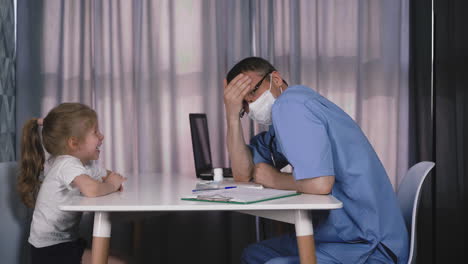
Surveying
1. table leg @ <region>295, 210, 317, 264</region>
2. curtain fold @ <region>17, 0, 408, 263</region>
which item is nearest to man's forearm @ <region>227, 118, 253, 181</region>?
table leg @ <region>295, 210, 317, 264</region>

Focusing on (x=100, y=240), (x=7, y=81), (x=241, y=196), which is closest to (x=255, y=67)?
(x=241, y=196)

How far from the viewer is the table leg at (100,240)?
126cm

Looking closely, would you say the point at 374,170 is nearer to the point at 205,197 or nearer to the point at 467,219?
the point at 205,197

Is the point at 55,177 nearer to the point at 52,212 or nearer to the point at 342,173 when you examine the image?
the point at 52,212

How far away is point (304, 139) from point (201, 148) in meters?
1.00

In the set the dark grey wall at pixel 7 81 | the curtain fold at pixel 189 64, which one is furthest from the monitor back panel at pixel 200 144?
the dark grey wall at pixel 7 81

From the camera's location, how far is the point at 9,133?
3.01 metres

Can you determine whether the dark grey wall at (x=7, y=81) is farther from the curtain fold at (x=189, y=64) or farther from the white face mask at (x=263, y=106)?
the white face mask at (x=263, y=106)

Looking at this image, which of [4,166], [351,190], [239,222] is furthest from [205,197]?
[239,222]

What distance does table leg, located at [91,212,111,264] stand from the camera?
126cm

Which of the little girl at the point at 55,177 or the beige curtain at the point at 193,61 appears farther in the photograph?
the beige curtain at the point at 193,61

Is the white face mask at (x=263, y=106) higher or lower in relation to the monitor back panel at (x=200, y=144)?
higher

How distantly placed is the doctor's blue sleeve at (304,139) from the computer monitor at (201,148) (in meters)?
0.76

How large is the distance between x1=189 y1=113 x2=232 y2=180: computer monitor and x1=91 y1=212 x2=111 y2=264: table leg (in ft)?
2.80
